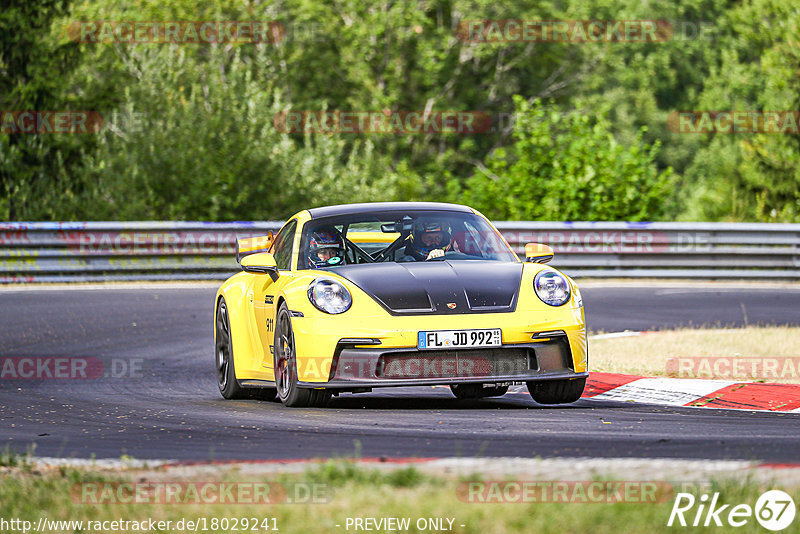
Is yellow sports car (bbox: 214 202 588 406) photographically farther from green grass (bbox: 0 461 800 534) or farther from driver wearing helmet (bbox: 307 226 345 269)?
green grass (bbox: 0 461 800 534)

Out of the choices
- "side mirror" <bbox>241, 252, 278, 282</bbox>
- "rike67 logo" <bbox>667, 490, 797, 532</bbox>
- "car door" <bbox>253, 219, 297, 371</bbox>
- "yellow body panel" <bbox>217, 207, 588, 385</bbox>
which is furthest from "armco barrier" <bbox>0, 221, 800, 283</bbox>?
"rike67 logo" <bbox>667, 490, 797, 532</bbox>

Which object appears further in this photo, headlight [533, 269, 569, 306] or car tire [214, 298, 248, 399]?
car tire [214, 298, 248, 399]

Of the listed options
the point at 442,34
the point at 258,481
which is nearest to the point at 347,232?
the point at 258,481

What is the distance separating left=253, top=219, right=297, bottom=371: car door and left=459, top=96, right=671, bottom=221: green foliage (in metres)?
16.7

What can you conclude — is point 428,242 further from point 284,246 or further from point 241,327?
point 241,327

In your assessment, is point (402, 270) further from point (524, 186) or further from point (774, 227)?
point (524, 186)

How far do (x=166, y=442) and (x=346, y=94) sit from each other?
1628 inches

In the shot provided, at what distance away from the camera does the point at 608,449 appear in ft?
20.7

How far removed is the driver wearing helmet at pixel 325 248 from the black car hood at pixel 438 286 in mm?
373

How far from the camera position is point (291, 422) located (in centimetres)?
783

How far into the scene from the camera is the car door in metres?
9.07

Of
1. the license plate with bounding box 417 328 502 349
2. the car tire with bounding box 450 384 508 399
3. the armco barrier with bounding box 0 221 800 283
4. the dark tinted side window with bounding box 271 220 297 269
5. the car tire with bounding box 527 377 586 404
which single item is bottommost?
the armco barrier with bounding box 0 221 800 283

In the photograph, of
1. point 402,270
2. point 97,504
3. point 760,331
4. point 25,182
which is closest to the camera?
point 97,504

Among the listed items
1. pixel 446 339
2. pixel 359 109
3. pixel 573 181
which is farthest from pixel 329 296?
pixel 359 109
